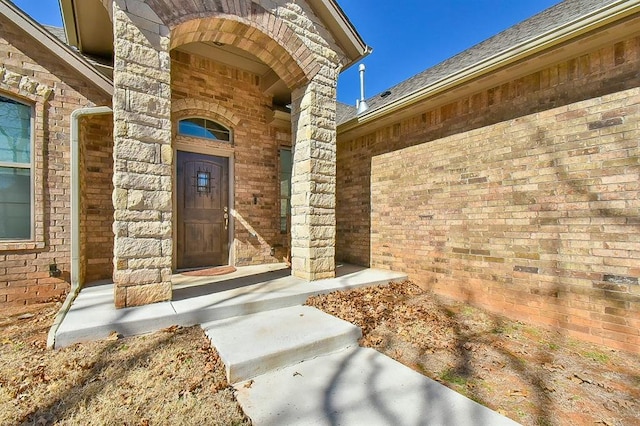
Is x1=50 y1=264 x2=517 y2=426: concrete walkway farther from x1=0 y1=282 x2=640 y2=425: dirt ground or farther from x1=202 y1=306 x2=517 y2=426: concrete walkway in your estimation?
x1=0 y1=282 x2=640 y2=425: dirt ground

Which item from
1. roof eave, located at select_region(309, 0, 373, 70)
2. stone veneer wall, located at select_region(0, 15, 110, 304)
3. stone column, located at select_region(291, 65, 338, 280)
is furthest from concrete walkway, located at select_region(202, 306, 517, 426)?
roof eave, located at select_region(309, 0, 373, 70)

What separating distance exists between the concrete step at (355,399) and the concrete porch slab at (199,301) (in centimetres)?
113

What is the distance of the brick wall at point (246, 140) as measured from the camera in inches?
213

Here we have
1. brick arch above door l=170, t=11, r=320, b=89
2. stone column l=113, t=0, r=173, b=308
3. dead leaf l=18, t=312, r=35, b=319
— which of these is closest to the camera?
stone column l=113, t=0, r=173, b=308

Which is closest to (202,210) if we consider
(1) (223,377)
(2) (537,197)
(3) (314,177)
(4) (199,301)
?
(3) (314,177)

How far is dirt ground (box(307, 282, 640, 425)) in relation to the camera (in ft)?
7.05

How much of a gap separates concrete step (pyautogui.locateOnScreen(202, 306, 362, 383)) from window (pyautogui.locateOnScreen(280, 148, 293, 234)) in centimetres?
314

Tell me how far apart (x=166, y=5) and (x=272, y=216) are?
12.7 feet

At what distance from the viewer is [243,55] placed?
538 centimetres

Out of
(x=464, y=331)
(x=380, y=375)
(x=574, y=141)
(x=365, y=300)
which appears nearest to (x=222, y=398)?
(x=380, y=375)

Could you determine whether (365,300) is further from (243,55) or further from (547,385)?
(243,55)

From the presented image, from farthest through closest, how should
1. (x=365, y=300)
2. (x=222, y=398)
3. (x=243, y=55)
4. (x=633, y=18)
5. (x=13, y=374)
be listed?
(x=243, y=55) < (x=365, y=300) < (x=633, y=18) < (x=13, y=374) < (x=222, y=398)

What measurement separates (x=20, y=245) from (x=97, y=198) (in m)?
1.08

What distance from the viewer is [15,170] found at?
Answer: 13.1ft
